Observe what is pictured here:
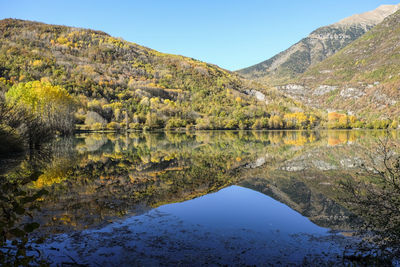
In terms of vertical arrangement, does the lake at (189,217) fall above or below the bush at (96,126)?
below

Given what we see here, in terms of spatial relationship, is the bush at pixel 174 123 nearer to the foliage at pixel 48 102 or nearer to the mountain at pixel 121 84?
the mountain at pixel 121 84

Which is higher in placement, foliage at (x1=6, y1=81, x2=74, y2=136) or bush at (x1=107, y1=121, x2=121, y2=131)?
foliage at (x1=6, y1=81, x2=74, y2=136)

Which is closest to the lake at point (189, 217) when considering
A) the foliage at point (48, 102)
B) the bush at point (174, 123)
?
the foliage at point (48, 102)

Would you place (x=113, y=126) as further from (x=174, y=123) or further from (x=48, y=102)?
(x=48, y=102)

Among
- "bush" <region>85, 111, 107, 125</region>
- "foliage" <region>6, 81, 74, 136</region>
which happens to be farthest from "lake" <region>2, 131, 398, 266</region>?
"bush" <region>85, 111, 107, 125</region>

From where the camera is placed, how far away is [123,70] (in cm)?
17150

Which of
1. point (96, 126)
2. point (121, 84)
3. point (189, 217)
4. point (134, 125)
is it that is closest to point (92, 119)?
point (96, 126)

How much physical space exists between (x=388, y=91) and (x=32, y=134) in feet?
708

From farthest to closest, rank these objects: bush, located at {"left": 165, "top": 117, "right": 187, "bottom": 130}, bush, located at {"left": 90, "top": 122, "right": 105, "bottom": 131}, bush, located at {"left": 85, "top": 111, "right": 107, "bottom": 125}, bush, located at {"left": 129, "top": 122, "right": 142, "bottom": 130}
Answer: bush, located at {"left": 165, "top": 117, "right": 187, "bottom": 130}
bush, located at {"left": 129, "top": 122, "right": 142, "bottom": 130}
bush, located at {"left": 85, "top": 111, "right": 107, "bottom": 125}
bush, located at {"left": 90, "top": 122, "right": 105, "bottom": 131}

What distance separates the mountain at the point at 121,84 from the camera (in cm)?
10100

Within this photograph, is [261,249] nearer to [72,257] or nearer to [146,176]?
[72,257]

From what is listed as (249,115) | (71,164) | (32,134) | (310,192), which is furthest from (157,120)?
(310,192)

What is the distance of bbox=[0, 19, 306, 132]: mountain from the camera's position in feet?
331

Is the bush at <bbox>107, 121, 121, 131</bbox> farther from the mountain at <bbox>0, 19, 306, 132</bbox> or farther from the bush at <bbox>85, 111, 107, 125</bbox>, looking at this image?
the bush at <bbox>85, 111, 107, 125</bbox>
